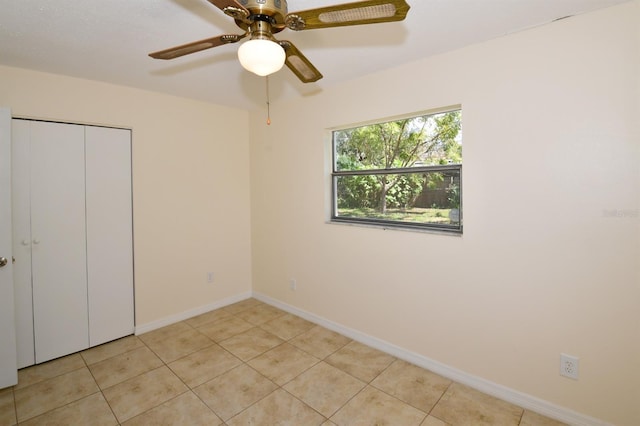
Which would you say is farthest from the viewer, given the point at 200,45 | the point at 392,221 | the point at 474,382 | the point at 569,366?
the point at 392,221

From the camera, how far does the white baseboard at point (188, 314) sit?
308 cm

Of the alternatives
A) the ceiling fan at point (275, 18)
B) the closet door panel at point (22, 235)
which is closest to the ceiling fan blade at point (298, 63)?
the ceiling fan at point (275, 18)

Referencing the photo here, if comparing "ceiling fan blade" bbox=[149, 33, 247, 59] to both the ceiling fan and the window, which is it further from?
the window

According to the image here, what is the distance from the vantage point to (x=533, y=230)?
1924 millimetres

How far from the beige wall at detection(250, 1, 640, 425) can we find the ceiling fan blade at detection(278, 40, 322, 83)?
1024 millimetres

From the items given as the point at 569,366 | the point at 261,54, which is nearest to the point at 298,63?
the point at 261,54

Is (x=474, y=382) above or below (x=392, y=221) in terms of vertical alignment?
below

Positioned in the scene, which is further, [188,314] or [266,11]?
[188,314]

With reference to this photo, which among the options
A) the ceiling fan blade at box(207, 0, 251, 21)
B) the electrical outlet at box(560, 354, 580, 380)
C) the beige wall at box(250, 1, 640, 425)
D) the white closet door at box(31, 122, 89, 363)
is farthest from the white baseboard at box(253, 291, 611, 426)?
the ceiling fan blade at box(207, 0, 251, 21)

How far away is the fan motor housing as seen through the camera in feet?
3.90

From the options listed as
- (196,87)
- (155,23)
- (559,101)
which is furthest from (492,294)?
(196,87)

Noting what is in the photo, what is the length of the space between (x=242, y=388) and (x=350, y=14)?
237 cm

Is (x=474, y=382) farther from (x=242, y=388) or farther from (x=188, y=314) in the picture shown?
(x=188, y=314)

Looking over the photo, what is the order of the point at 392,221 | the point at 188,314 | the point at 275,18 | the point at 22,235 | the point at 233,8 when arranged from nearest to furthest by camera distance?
the point at 233,8 < the point at 275,18 < the point at 22,235 < the point at 392,221 < the point at 188,314
